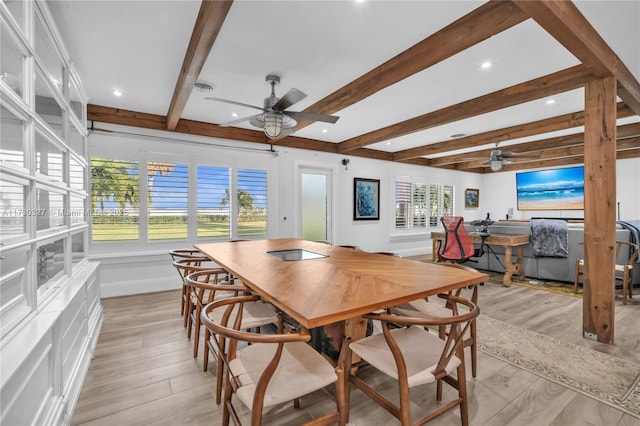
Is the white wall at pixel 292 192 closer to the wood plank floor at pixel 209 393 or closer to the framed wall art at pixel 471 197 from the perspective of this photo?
the framed wall art at pixel 471 197

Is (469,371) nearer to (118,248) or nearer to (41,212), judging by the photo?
(41,212)

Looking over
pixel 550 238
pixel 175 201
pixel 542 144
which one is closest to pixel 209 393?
pixel 175 201

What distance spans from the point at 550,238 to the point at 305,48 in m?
4.47

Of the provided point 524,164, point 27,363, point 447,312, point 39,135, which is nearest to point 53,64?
point 39,135

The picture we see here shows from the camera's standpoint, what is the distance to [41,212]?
1.68 meters

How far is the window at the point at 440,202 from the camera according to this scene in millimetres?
7742

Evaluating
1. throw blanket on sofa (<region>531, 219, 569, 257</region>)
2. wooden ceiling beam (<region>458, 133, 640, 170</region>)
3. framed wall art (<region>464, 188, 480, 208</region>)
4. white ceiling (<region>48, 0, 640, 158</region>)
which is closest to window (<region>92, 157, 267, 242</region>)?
white ceiling (<region>48, 0, 640, 158</region>)

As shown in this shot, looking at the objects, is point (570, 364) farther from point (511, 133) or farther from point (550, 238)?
point (511, 133)

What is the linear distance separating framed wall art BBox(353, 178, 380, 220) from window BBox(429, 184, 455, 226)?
2.08 m

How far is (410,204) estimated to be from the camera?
7.19m

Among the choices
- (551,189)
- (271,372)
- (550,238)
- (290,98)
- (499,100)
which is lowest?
(271,372)

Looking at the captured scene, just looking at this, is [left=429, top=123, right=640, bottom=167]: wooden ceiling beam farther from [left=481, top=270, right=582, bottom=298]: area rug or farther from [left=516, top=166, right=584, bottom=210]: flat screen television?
[left=481, top=270, right=582, bottom=298]: area rug

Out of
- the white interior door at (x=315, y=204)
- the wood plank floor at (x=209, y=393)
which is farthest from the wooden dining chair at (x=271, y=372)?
the white interior door at (x=315, y=204)

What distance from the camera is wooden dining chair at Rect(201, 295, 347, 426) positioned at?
1033 mm
